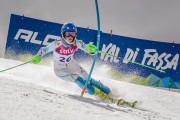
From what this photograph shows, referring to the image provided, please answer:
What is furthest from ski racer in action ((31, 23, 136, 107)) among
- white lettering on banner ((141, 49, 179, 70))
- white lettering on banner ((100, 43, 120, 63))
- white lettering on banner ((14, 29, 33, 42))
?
white lettering on banner ((14, 29, 33, 42))

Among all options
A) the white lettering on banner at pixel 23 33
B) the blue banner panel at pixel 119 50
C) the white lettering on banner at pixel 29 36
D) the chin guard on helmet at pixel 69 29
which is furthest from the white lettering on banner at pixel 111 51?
the chin guard on helmet at pixel 69 29

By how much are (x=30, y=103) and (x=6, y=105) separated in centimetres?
49

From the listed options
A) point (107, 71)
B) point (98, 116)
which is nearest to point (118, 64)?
point (107, 71)

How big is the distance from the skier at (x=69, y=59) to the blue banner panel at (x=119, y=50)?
5.14 m

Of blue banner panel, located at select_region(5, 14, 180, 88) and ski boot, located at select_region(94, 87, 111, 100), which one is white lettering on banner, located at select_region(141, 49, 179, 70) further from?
ski boot, located at select_region(94, 87, 111, 100)

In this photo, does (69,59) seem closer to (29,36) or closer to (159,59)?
(159,59)

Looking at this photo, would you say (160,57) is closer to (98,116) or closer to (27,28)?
(27,28)

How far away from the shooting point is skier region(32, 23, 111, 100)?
7730 millimetres

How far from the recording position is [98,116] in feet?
15.8

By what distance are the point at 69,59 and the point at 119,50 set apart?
556 cm

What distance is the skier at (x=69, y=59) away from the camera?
773 cm

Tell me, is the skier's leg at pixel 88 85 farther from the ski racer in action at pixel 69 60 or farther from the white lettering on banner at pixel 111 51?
the white lettering on banner at pixel 111 51

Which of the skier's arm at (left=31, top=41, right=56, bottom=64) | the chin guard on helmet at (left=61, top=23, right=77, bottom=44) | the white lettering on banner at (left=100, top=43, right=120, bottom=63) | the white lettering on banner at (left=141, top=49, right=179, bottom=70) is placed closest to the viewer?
the chin guard on helmet at (left=61, top=23, right=77, bottom=44)

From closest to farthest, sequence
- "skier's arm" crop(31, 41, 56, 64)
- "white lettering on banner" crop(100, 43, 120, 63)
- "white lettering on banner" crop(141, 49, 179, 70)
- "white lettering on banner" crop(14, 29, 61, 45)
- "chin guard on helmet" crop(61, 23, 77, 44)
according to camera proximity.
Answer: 1. "chin guard on helmet" crop(61, 23, 77, 44)
2. "skier's arm" crop(31, 41, 56, 64)
3. "white lettering on banner" crop(141, 49, 179, 70)
4. "white lettering on banner" crop(100, 43, 120, 63)
5. "white lettering on banner" crop(14, 29, 61, 45)
